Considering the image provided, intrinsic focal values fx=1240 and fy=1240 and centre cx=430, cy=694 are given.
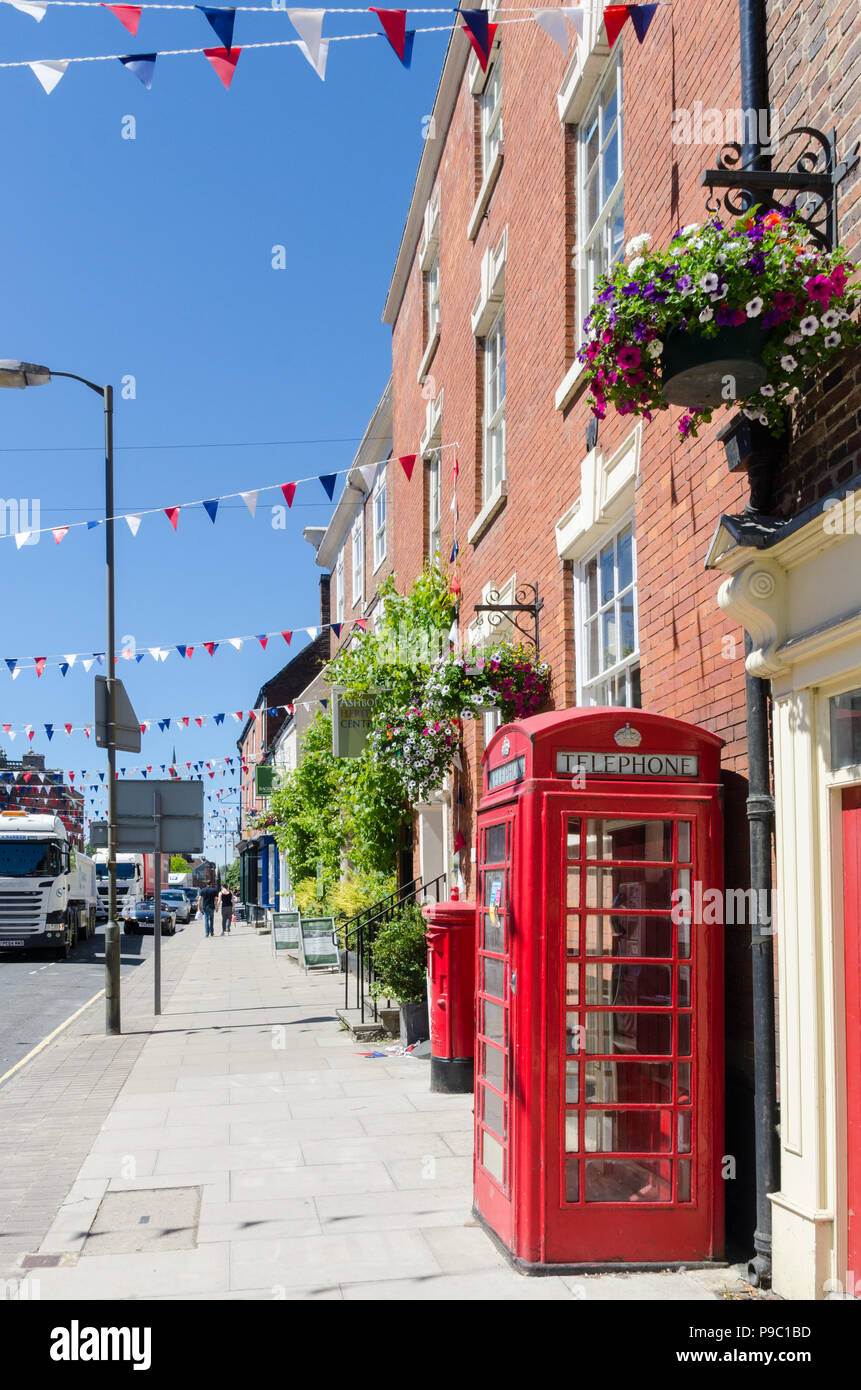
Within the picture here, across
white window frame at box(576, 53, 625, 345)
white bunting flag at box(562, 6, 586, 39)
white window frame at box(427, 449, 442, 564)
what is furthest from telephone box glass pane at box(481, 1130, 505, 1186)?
white window frame at box(427, 449, 442, 564)

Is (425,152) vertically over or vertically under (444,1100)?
over

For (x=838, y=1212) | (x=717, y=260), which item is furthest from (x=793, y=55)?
(x=838, y=1212)

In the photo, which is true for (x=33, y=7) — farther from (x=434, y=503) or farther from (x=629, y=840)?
(x=434, y=503)

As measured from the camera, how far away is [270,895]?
52531 mm

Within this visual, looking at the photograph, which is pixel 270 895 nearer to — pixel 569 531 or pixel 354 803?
pixel 354 803

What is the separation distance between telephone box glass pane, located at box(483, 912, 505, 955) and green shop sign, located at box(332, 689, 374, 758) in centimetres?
1071

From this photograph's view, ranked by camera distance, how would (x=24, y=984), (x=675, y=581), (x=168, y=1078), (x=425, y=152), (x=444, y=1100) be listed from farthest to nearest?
(x=24, y=984) < (x=425, y=152) < (x=168, y=1078) < (x=444, y=1100) < (x=675, y=581)

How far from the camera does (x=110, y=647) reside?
1438cm

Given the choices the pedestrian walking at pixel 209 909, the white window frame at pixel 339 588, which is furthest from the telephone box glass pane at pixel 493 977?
the pedestrian walking at pixel 209 909

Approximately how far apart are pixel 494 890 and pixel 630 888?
0.95 m

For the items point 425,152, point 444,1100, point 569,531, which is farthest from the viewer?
point 425,152

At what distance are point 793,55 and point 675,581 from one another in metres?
2.56

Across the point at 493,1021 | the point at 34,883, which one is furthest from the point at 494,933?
the point at 34,883

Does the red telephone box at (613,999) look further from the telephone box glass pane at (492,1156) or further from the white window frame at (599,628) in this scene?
the white window frame at (599,628)
